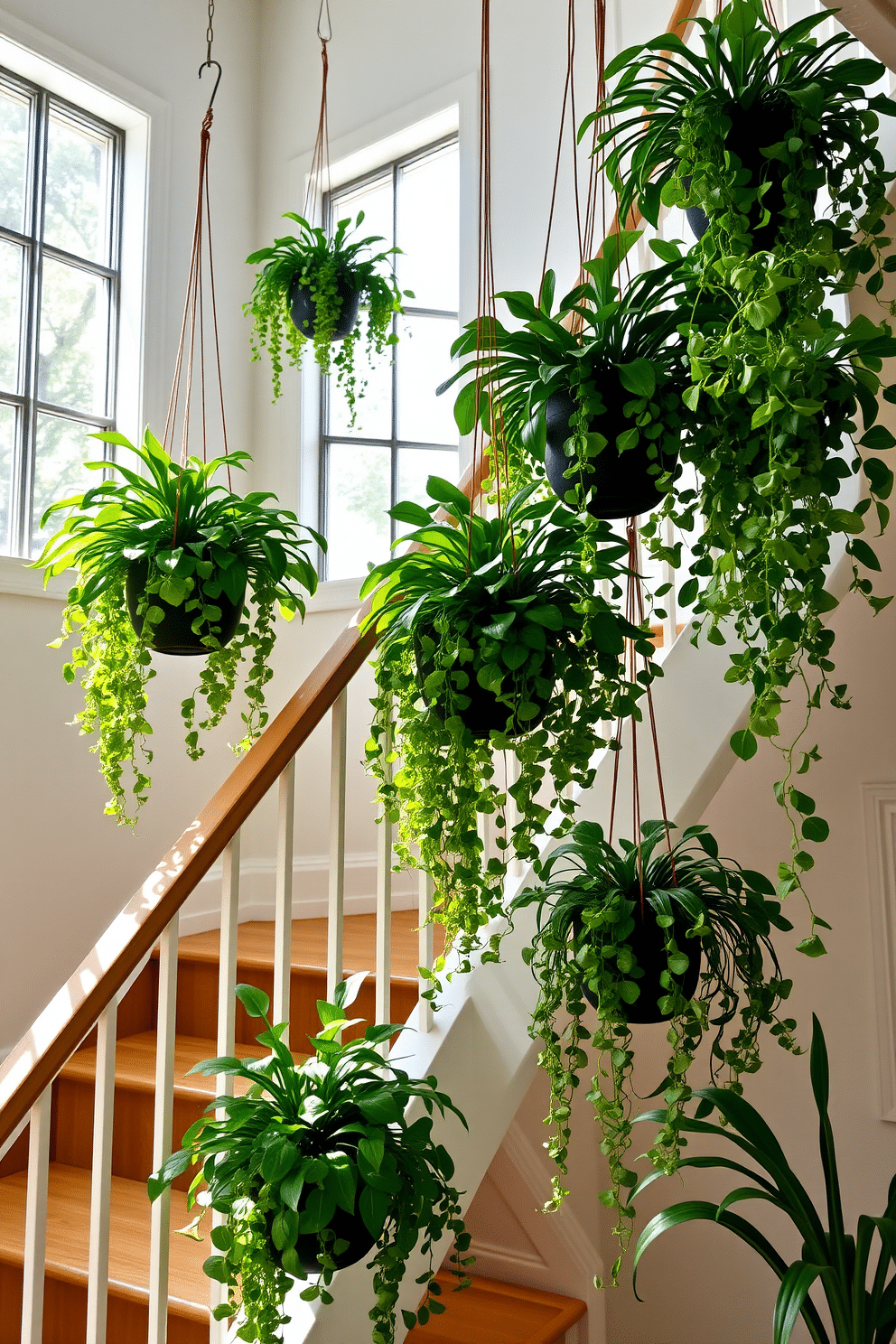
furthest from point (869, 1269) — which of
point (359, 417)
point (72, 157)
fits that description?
point (72, 157)

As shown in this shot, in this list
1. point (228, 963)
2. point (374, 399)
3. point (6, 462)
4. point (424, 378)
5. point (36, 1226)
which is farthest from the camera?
point (374, 399)

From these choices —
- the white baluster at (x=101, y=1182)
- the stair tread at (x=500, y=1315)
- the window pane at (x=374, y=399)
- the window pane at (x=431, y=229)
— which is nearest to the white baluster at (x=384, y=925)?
the white baluster at (x=101, y=1182)

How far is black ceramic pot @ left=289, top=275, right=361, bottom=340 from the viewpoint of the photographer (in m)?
3.18

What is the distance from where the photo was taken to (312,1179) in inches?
53.5

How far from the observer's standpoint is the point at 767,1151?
70.0 inches

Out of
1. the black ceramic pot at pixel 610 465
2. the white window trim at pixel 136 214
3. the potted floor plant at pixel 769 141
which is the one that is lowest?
the black ceramic pot at pixel 610 465

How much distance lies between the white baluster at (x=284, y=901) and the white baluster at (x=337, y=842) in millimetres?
73

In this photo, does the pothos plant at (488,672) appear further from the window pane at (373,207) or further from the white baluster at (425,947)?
the window pane at (373,207)

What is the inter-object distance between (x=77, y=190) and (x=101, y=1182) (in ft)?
10.9

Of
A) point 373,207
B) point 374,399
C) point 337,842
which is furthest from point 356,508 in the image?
point 337,842

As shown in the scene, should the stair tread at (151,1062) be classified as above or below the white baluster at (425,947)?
below

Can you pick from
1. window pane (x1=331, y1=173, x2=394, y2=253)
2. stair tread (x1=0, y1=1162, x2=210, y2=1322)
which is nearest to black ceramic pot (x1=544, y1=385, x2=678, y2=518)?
stair tread (x1=0, y1=1162, x2=210, y2=1322)

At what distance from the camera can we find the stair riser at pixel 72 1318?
1998mm

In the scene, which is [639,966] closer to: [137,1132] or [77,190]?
[137,1132]
